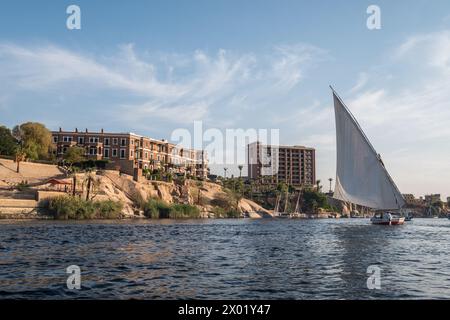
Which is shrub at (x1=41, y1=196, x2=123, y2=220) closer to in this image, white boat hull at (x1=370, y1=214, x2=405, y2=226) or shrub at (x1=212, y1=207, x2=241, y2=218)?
shrub at (x1=212, y1=207, x2=241, y2=218)

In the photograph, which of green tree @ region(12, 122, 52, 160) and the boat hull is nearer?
the boat hull

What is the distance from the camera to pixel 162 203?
116938 millimetres

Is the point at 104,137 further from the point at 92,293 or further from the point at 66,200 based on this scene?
the point at 92,293

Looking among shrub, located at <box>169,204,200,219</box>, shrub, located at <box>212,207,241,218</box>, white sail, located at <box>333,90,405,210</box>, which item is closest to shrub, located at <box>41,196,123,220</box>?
shrub, located at <box>169,204,200,219</box>

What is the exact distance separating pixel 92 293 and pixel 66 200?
73563 millimetres

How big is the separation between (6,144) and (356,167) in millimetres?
85896

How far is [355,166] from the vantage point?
66375mm

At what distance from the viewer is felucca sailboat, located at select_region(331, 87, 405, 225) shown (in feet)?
218

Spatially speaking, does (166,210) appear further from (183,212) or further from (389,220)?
(389,220)

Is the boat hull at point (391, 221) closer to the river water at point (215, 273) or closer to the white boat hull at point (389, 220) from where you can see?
the white boat hull at point (389, 220)

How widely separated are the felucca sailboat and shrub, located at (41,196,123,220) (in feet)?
162

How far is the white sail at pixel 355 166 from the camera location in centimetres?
6631

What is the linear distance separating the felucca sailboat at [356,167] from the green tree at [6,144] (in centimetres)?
7878

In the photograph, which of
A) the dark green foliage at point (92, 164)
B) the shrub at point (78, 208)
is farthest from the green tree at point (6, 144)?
the shrub at point (78, 208)
